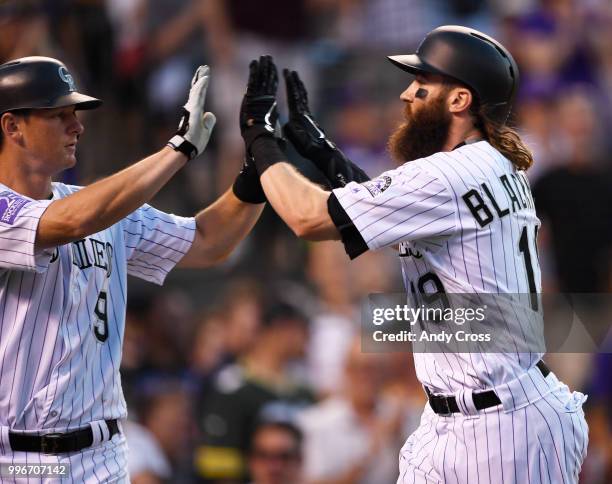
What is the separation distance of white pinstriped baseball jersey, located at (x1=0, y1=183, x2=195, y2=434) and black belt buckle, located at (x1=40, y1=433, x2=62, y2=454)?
0.10 feet

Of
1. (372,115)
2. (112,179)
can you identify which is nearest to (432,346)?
(112,179)

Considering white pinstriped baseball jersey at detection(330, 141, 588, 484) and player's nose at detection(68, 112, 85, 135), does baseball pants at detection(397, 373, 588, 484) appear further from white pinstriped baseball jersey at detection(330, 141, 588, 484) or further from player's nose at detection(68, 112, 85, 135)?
player's nose at detection(68, 112, 85, 135)

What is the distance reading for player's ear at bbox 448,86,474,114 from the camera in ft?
12.4

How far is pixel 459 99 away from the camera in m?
3.78

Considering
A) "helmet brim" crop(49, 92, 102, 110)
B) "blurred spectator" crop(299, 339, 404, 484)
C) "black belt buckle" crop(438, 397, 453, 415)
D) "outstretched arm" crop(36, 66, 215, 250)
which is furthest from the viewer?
"blurred spectator" crop(299, 339, 404, 484)

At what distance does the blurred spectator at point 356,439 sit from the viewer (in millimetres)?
6266

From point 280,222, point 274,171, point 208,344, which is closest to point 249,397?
point 208,344

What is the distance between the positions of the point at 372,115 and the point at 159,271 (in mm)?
4891

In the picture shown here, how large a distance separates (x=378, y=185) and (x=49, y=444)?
145cm

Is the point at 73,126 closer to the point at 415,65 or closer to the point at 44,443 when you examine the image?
the point at 44,443

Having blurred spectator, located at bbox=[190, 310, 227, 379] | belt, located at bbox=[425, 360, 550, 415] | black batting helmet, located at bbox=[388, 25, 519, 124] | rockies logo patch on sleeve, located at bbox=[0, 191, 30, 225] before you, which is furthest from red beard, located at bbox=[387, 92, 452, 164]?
blurred spectator, located at bbox=[190, 310, 227, 379]

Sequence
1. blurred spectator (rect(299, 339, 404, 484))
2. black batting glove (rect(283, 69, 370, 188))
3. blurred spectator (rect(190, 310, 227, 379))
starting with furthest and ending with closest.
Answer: blurred spectator (rect(190, 310, 227, 379)) < blurred spectator (rect(299, 339, 404, 484)) < black batting glove (rect(283, 69, 370, 188))

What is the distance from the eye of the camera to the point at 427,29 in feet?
29.1

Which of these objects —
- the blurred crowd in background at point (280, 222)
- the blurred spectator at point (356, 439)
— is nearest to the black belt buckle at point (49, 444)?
the blurred crowd in background at point (280, 222)
